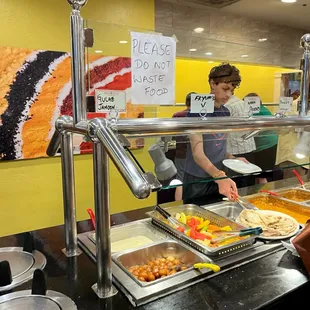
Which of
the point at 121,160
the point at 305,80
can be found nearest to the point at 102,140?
the point at 121,160

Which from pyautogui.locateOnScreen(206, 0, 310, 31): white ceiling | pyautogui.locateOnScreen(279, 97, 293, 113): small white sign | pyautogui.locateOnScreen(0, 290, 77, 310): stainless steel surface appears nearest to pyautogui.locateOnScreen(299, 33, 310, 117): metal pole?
pyautogui.locateOnScreen(279, 97, 293, 113): small white sign

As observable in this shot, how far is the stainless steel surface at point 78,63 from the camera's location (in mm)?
→ 884

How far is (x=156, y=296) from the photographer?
2.83 feet

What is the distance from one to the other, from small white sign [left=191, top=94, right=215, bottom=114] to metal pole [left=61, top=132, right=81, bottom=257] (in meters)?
0.46

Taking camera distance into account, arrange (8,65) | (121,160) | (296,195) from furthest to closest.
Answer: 1. (8,65)
2. (296,195)
3. (121,160)

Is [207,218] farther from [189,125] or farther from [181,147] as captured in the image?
[189,125]

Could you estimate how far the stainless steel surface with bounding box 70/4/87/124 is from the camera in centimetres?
88

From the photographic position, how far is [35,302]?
0.80m

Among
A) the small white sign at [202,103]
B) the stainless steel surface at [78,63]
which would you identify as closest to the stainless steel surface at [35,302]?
the stainless steel surface at [78,63]

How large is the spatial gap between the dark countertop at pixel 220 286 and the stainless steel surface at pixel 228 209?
443mm

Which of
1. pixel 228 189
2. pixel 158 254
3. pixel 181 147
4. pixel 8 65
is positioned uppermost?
pixel 8 65

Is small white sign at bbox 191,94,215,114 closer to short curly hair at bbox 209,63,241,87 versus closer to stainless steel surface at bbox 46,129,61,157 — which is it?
short curly hair at bbox 209,63,241,87

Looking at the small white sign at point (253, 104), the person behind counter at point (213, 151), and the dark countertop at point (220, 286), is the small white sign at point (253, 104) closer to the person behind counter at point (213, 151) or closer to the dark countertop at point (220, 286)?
the person behind counter at point (213, 151)

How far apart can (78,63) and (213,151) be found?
2.33 ft
